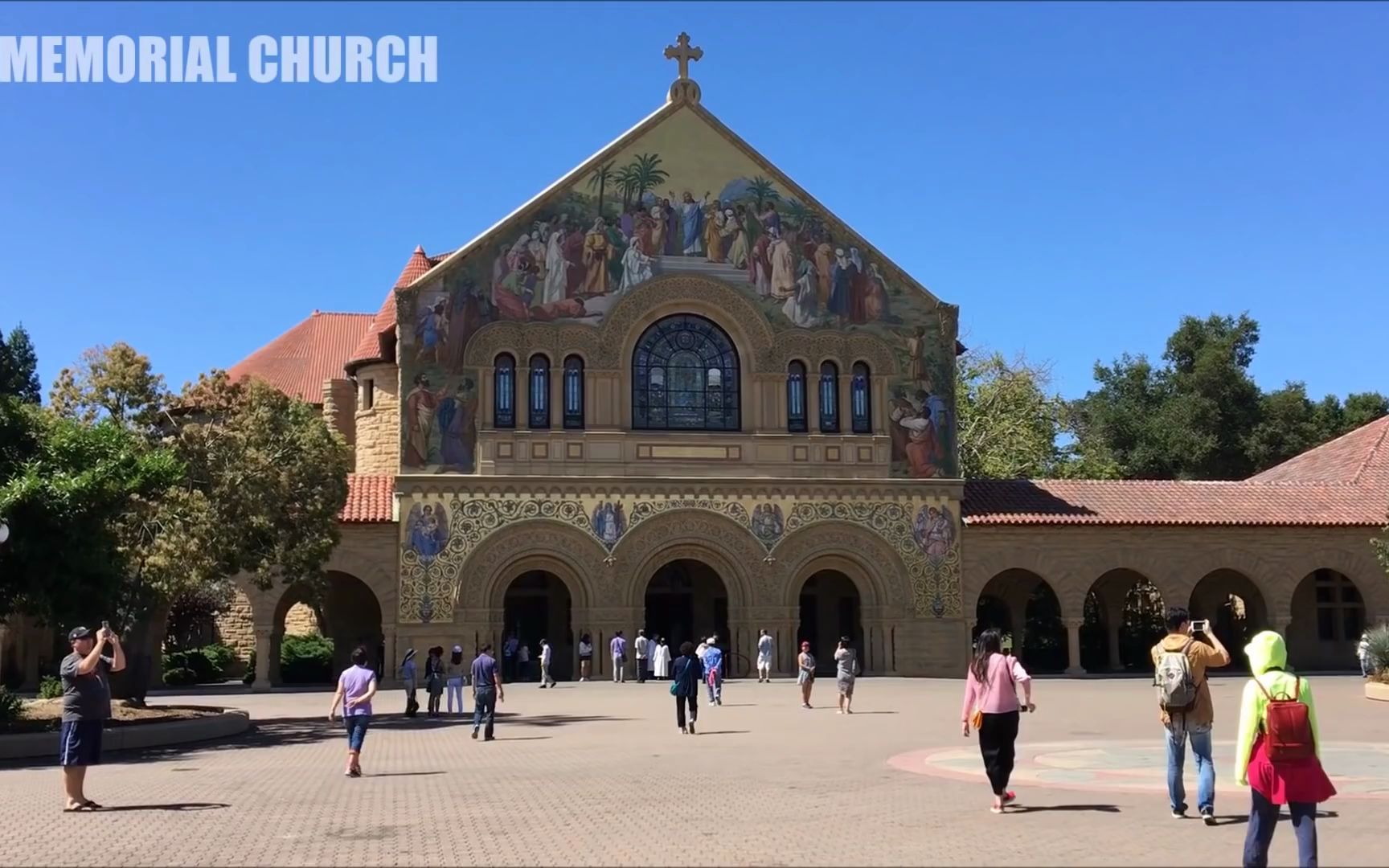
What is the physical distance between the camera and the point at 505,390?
3547 cm

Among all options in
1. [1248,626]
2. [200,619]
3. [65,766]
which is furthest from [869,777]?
[200,619]

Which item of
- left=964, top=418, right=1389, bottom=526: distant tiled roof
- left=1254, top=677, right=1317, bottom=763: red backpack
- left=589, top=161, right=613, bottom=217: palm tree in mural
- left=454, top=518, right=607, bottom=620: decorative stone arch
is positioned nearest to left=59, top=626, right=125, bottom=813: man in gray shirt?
left=1254, top=677, right=1317, bottom=763: red backpack

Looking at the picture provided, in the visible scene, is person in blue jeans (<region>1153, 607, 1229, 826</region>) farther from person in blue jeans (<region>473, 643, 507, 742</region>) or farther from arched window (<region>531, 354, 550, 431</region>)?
arched window (<region>531, 354, 550, 431</region>)

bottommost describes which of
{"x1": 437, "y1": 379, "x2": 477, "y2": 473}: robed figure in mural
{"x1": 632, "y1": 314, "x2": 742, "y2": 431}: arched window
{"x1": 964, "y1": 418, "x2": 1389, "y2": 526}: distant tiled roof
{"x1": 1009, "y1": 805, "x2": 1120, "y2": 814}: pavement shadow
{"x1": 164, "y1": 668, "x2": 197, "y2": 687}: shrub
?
{"x1": 164, "y1": 668, "x2": 197, "y2": 687}: shrub

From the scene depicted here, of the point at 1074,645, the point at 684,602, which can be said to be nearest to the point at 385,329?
the point at 684,602

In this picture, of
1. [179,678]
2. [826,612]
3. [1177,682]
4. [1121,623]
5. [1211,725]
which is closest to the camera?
[1211,725]

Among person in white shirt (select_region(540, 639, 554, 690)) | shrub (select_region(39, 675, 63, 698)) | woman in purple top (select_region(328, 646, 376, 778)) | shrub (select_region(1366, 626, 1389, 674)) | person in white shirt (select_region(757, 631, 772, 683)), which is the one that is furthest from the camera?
person in white shirt (select_region(757, 631, 772, 683))

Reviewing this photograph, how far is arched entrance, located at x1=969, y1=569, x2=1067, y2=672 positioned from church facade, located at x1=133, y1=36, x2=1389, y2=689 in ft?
6.46

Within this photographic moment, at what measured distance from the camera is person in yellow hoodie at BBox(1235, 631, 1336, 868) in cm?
840

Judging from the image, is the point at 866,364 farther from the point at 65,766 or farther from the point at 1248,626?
the point at 65,766

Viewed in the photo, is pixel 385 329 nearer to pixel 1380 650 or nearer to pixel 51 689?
pixel 51 689

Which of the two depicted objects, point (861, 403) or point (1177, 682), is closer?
point (1177, 682)

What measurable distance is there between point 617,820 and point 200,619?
121ft

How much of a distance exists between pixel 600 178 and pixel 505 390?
6056 millimetres
